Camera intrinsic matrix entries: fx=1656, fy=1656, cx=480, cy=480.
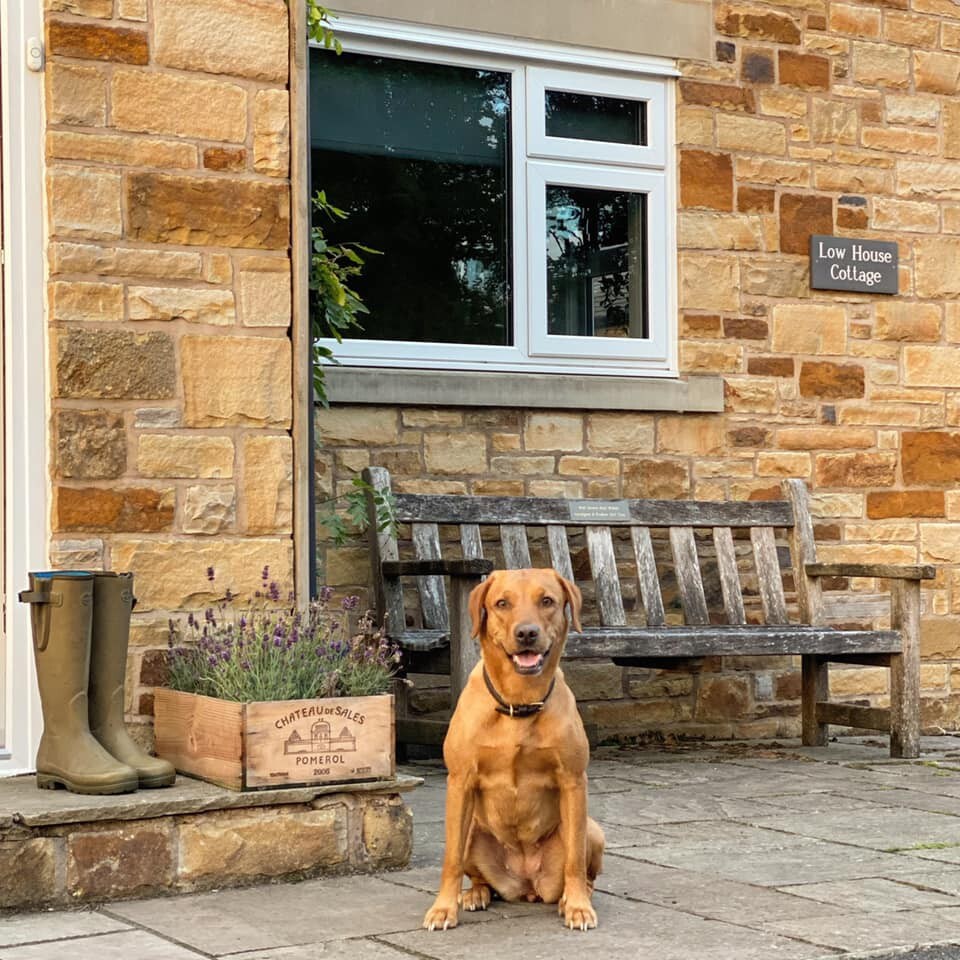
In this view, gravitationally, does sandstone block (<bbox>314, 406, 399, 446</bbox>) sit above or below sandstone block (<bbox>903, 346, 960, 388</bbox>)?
below

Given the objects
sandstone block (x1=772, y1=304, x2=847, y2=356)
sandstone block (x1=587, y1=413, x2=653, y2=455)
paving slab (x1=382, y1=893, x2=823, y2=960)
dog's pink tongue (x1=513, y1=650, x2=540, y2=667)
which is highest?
sandstone block (x1=772, y1=304, x2=847, y2=356)

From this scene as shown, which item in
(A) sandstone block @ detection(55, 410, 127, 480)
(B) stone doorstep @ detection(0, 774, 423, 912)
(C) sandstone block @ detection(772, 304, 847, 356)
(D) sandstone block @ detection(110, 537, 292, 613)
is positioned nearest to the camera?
(B) stone doorstep @ detection(0, 774, 423, 912)

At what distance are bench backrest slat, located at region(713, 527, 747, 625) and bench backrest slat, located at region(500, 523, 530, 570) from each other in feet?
3.06

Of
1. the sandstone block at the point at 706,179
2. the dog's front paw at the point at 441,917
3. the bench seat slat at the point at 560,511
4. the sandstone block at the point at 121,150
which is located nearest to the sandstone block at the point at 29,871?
the dog's front paw at the point at 441,917

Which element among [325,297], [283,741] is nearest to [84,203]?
[325,297]

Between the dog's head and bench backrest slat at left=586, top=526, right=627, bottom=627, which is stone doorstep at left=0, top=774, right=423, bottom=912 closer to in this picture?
the dog's head

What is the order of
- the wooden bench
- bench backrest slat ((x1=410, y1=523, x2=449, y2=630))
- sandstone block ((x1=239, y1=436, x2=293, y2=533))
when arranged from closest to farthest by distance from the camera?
1. sandstone block ((x1=239, y1=436, x2=293, y2=533))
2. the wooden bench
3. bench backrest slat ((x1=410, y1=523, x2=449, y2=630))

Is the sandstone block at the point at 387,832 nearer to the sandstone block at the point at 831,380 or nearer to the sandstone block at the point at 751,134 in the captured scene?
the sandstone block at the point at 831,380

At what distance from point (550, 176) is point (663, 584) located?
6.41ft

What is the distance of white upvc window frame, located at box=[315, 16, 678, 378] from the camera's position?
288 inches

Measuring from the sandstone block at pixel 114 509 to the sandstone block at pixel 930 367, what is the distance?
448 cm

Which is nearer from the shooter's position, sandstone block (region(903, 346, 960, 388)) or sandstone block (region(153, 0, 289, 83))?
sandstone block (region(153, 0, 289, 83))

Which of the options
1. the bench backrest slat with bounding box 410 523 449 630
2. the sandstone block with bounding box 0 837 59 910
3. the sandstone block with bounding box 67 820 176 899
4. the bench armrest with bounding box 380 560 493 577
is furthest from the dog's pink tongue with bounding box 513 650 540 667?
the bench backrest slat with bounding box 410 523 449 630

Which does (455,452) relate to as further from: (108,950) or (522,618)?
(108,950)
